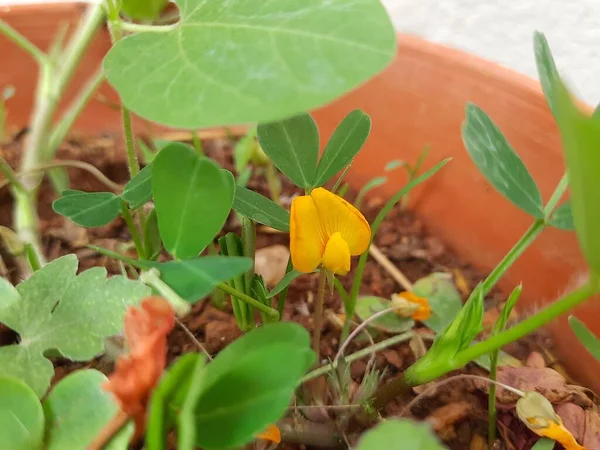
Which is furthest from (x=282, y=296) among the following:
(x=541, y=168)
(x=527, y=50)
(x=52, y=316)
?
(x=527, y=50)

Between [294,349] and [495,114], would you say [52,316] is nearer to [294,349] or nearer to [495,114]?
[294,349]

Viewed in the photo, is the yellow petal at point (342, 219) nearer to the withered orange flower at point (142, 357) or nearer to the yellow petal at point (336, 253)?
the yellow petal at point (336, 253)

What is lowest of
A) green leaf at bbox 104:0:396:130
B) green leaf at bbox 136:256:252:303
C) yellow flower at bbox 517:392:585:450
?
yellow flower at bbox 517:392:585:450

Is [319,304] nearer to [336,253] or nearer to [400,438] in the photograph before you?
[336,253]

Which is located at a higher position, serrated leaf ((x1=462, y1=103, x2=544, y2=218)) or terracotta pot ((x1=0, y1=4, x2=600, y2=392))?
serrated leaf ((x1=462, y1=103, x2=544, y2=218))

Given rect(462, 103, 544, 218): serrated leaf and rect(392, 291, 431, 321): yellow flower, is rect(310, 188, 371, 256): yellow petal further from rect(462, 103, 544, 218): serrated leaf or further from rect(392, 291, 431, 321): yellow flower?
rect(392, 291, 431, 321): yellow flower

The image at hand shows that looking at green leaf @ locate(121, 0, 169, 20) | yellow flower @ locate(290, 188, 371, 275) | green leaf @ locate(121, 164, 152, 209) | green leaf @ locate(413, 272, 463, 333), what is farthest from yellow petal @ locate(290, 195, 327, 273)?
green leaf @ locate(121, 0, 169, 20)

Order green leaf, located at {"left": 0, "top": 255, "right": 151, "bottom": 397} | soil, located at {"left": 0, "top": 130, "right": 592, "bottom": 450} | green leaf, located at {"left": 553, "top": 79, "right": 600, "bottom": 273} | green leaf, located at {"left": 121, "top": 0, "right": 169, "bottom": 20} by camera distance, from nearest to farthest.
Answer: green leaf, located at {"left": 553, "top": 79, "right": 600, "bottom": 273} → green leaf, located at {"left": 0, "top": 255, "right": 151, "bottom": 397} → soil, located at {"left": 0, "top": 130, "right": 592, "bottom": 450} → green leaf, located at {"left": 121, "top": 0, "right": 169, "bottom": 20}
